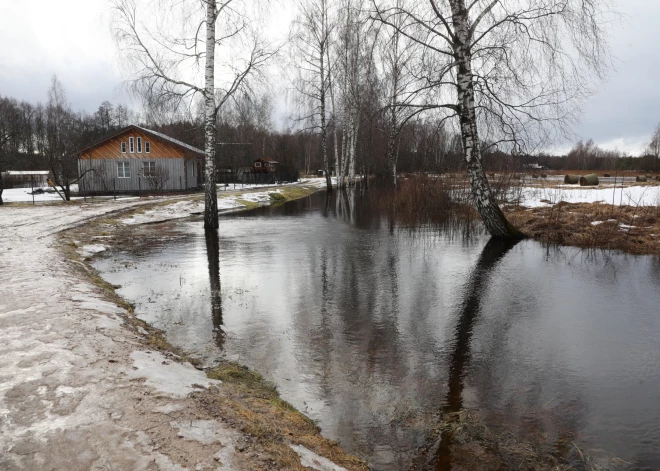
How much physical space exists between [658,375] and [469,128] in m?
8.30

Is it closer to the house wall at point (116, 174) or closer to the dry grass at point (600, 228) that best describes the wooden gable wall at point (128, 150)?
the house wall at point (116, 174)

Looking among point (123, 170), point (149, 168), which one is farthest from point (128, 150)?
point (149, 168)

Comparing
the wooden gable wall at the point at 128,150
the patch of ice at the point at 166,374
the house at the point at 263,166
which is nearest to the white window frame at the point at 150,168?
the wooden gable wall at the point at 128,150

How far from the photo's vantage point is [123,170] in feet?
115

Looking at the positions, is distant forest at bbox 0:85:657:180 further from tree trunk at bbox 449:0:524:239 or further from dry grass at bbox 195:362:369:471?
dry grass at bbox 195:362:369:471

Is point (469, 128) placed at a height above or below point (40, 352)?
above

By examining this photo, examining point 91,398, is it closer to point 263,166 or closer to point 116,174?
point 116,174

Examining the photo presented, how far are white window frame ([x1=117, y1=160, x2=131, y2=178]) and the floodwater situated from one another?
84.4 feet

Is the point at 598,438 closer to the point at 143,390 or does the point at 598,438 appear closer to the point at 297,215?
the point at 143,390

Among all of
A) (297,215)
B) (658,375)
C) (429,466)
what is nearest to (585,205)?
(297,215)

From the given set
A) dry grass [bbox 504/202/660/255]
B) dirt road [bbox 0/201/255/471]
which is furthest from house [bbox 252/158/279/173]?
dirt road [bbox 0/201/255/471]

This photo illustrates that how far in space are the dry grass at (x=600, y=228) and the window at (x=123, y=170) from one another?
2952 cm

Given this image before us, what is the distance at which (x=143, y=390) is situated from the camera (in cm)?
392

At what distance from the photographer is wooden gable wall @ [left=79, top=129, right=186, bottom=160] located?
34969mm
